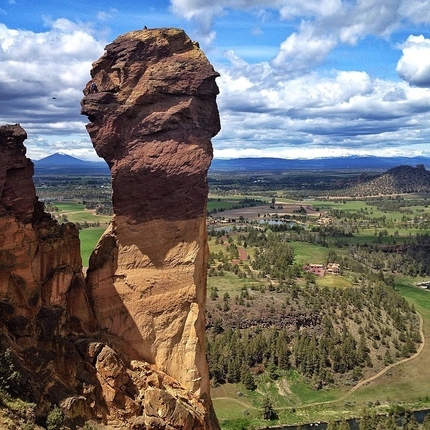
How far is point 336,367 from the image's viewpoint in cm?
9444

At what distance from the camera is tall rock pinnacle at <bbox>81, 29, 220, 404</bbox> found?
85.5ft

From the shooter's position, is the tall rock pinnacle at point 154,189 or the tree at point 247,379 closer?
the tall rock pinnacle at point 154,189

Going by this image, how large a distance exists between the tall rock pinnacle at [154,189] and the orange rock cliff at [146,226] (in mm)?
50

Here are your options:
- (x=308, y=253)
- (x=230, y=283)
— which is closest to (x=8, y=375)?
(x=230, y=283)

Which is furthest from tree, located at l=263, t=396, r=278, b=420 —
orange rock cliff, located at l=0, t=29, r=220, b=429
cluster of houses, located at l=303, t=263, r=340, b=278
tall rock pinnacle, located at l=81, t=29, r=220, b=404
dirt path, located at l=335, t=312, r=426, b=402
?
cluster of houses, located at l=303, t=263, r=340, b=278

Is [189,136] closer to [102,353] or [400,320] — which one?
[102,353]

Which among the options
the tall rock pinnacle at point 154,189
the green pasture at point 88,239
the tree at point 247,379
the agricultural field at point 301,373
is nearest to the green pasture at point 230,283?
the agricultural field at point 301,373

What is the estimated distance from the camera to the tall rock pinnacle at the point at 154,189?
2605cm

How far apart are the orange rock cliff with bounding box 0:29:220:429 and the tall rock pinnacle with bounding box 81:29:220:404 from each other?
0.17 ft

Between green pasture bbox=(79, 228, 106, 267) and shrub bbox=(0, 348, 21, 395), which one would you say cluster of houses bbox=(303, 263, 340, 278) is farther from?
shrub bbox=(0, 348, 21, 395)

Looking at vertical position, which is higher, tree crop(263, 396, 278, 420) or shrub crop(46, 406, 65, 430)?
shrub crop(46, 406, 65, 430)

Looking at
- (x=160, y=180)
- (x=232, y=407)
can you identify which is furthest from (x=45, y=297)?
(x=232, y=407)

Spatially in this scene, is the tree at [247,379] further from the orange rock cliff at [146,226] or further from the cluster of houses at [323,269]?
the cluster of houses at [323,269]

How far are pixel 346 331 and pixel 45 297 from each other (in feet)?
300
